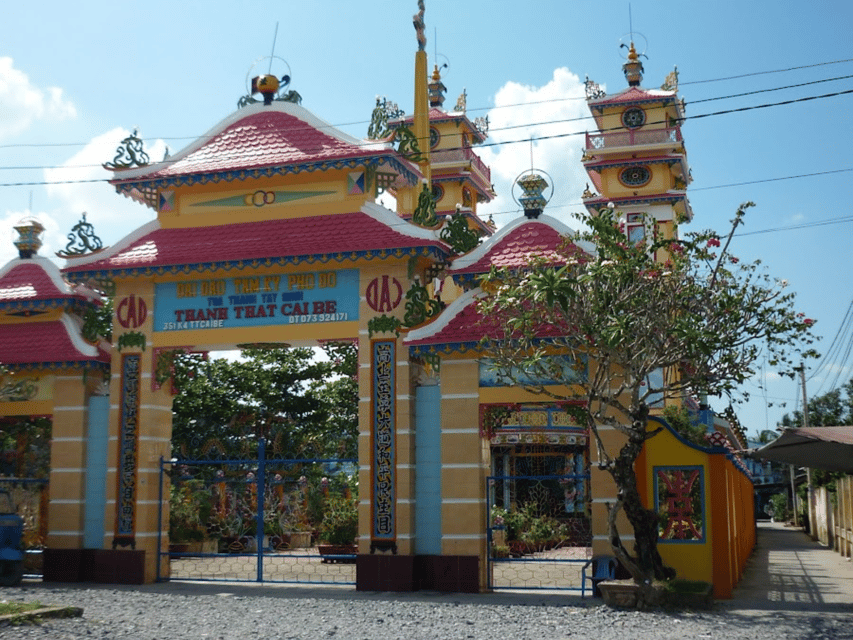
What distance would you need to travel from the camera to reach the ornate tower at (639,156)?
35.1 meters

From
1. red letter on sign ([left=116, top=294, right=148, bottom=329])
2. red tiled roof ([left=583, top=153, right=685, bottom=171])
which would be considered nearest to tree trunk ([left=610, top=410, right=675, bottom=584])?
red letter on sign ([left=116, top=294, right=148, bottom=329])

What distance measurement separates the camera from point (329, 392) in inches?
1155

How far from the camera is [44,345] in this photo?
16562 mm

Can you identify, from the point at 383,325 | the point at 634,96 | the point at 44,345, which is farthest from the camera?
the point at 634,96

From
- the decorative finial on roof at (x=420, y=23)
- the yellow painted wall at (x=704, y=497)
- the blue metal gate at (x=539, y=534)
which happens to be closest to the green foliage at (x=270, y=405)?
the blue metal gate at (x=539, y=534)

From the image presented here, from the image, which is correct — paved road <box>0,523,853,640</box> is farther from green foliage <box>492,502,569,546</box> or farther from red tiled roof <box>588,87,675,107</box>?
red tiled roof <box>588,87,675,107</box>

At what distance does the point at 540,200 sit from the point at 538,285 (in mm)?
3508

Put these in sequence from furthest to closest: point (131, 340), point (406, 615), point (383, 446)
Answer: point (131, 340)
point (383, 446)
point (406, 615)

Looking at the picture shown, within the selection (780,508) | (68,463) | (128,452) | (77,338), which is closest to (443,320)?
(128,452)

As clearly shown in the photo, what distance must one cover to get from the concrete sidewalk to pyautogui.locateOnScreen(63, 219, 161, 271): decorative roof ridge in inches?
427

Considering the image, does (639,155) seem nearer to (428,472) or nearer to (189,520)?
(189,520)

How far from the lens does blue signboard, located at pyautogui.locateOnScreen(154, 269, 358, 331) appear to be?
15.4 meters

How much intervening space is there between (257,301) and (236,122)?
140 inches

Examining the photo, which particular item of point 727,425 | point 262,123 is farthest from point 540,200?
point 727,425
